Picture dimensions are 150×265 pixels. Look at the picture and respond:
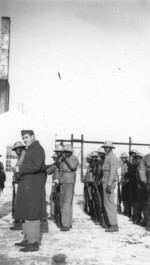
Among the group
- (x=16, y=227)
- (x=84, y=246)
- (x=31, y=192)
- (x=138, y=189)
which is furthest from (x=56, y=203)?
(x=31, y=192)

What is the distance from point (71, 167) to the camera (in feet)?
25.8

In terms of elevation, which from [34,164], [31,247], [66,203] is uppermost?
[34,164]

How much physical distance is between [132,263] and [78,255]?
832mm

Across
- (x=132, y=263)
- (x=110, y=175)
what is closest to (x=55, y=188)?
(x=110, y=175)

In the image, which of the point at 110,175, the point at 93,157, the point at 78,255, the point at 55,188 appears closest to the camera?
the point at 78,255

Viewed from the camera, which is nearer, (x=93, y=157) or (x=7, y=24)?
(x=93, y=157)

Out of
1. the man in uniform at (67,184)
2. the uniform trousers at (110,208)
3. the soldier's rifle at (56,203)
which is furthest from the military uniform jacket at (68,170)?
the uniform trousers at (110,208)

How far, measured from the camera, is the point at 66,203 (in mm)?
7727

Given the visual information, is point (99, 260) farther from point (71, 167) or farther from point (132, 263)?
point (71, 167)

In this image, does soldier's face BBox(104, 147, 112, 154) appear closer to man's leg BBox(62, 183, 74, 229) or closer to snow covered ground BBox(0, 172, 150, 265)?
Answer: man's leg BBox(62, 183, 74, 229)

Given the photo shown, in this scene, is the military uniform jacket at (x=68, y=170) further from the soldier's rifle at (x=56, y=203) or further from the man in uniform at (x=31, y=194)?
the man in uniform at (x=31, y=194)

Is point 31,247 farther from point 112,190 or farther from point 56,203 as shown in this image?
point 56,203

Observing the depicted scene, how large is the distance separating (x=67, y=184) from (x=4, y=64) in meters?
22.8

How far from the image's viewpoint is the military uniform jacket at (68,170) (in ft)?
25.9
